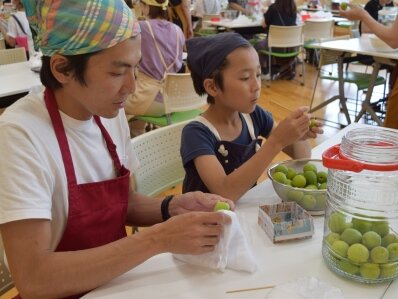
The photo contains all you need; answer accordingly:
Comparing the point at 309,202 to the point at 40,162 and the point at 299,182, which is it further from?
the point at 40,162

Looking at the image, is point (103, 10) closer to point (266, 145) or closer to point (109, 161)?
point (109, 161)

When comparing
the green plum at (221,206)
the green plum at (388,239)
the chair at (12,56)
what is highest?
the chair at (12,56)

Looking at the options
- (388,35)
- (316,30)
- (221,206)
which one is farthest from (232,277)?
(316,30)

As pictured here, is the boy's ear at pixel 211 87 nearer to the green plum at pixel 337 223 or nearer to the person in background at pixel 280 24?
the green plum at pixel 337 223

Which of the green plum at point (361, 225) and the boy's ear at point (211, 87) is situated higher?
the boy's ear at point (211, 87)

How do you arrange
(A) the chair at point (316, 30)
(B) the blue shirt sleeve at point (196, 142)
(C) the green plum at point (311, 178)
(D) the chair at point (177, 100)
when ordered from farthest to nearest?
(A) the chair at point (316, 30), (D) the chair at point (177, 100), (B) the blue shirt sleeve at point (196, 142), (C) the green plum at point (311, 178)

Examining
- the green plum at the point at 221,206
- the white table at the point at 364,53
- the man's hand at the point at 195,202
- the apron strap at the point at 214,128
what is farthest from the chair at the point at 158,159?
the white table at the point at 364,53

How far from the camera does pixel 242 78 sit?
1412mm

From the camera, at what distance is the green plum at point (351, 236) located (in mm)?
817

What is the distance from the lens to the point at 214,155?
137 cm

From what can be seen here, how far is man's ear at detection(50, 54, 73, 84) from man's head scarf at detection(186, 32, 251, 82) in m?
0.61

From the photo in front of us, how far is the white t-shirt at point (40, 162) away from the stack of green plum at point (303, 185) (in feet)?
1.49

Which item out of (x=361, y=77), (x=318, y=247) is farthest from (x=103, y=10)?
(x=361, y=77)

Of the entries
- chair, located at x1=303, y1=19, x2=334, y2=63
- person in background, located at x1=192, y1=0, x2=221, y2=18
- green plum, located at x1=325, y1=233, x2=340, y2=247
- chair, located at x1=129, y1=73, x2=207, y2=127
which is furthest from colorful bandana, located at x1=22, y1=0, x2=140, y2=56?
person in background, located at x1=192, y1=0, x2=221, y2=18
